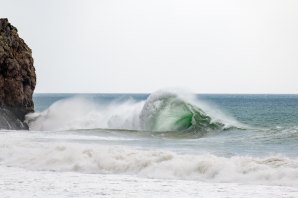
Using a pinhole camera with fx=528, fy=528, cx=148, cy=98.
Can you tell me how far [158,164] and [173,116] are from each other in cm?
1771

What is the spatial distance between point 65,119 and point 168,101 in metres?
8.07

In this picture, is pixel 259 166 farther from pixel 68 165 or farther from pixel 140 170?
pixel 68 165

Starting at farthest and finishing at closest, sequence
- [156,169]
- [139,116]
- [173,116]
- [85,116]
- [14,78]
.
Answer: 1. [85,116]
2. [14,78]
3. [139,116]
4. [173,116]
5. [156,169]

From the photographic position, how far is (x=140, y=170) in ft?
44.5

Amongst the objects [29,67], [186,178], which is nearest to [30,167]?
[186,178]

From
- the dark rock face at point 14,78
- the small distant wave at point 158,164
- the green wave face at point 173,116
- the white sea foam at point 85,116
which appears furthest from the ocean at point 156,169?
the dark rock face at point 14,78

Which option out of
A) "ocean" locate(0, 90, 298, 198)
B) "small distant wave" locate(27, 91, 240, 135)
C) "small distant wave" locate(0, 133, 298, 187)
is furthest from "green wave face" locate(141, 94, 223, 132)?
"small distant wave" locate(0, 133, 298, 187)

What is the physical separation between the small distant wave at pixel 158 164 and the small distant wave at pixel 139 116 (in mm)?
12995

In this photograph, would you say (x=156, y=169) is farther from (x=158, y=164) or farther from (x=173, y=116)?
(x=173, y=116)

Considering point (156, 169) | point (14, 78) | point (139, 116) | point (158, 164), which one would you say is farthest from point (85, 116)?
point (156, 169)

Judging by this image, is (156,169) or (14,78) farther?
(14,78)

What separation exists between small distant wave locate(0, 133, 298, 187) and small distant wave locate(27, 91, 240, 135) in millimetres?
12995

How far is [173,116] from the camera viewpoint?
103 ft

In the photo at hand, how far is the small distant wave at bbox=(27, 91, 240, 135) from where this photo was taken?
97.2ft
